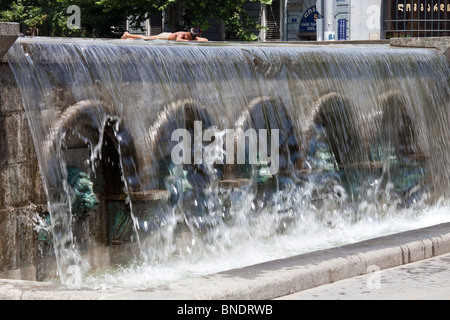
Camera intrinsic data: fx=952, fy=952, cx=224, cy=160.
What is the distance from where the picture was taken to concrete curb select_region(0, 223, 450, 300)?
613cm

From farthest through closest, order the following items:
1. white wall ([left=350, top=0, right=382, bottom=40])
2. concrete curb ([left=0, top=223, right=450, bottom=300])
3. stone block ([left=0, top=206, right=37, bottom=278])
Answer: white wall ([left=350, top=0, right=382, bottom=40])
stone block ([left=0, top=206, right=37, bottom=278])
concrete curb ([left=0, top=223, right=450, bottom=300])

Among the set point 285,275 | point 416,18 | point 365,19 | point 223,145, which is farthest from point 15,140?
point 416,18

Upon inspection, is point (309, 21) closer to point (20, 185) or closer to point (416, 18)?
point (416, 18)

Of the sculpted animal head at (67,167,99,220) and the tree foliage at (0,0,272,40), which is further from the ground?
the tree foliage at (0,0,272,40)

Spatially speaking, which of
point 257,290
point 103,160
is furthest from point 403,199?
point 257,290

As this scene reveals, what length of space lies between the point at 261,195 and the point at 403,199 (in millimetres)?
2782

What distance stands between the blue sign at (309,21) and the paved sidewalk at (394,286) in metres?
27.0

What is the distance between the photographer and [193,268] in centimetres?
902

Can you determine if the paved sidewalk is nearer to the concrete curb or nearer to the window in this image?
the concrete curb

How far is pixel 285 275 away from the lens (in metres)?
6.89

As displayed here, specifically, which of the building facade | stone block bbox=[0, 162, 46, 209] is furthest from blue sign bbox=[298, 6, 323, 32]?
stone block bbox=[0, 162, 46, 209]

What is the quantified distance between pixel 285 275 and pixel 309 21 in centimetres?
2860

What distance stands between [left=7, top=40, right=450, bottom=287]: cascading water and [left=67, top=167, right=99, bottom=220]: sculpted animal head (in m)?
0.02

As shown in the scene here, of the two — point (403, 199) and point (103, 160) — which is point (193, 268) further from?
point (403, 199)
